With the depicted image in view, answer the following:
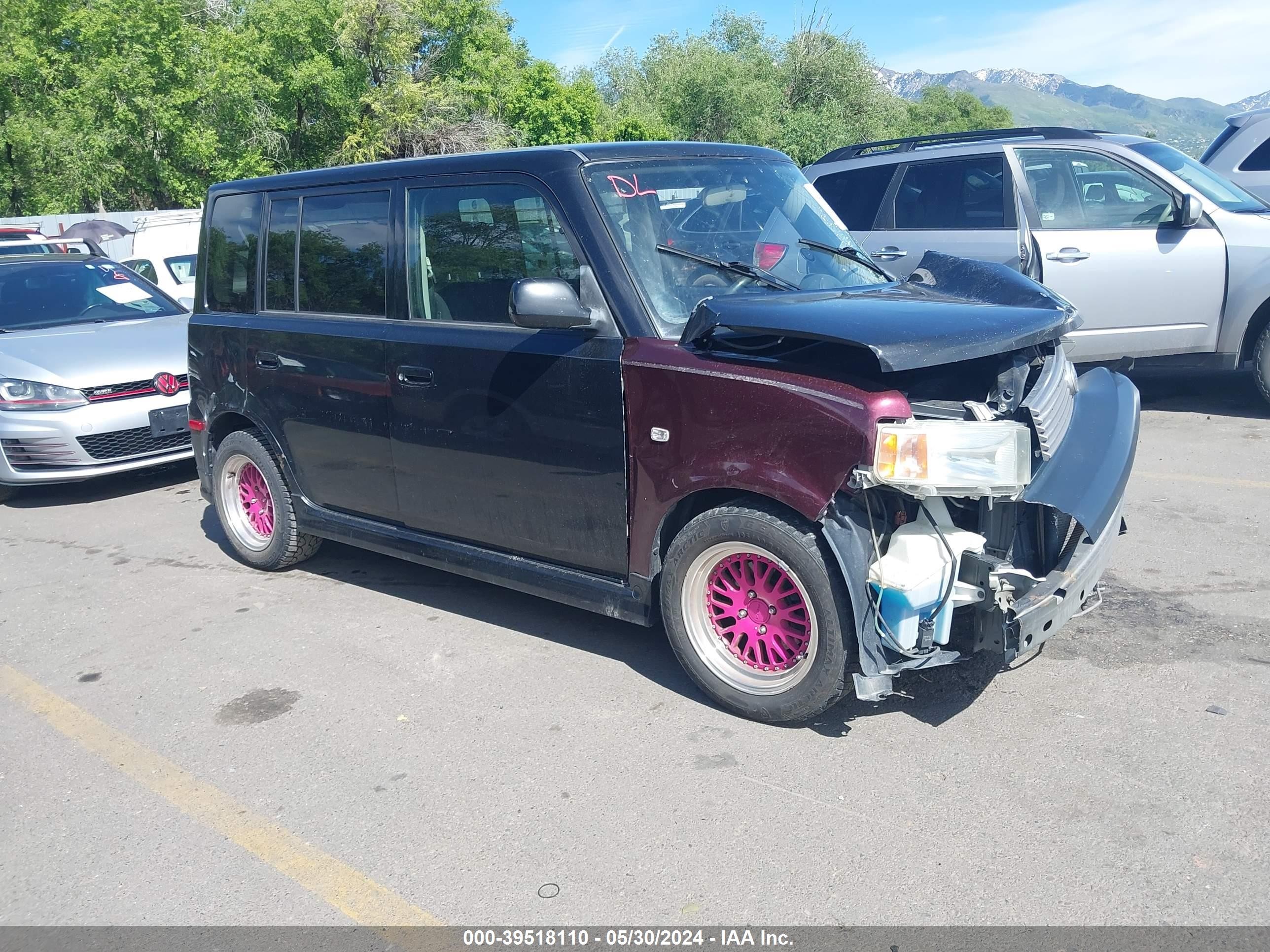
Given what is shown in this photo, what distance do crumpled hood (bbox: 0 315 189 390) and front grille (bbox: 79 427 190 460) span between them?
1.21 feet

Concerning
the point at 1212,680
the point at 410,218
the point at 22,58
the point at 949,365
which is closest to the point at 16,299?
the point at 410,218

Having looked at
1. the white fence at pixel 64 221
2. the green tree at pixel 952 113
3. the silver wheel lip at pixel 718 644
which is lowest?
the silver wheel lip at pixel 718 644

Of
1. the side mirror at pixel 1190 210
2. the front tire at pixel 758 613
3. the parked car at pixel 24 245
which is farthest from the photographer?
the parked car at pixel 24 245

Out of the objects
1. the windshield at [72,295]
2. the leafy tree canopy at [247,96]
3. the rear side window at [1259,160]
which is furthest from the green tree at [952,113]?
the windshield at [72,295]

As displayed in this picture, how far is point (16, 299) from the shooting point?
28.5ft

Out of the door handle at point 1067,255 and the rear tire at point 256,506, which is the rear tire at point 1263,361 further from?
the rear tire at point 256,506

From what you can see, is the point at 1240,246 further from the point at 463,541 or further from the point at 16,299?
the point at 16,299

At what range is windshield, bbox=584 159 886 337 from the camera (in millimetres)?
4020

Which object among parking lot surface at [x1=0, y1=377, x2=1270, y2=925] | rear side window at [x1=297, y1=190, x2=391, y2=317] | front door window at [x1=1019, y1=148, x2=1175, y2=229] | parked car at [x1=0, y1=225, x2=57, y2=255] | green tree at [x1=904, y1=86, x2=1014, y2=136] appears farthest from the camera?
green tree at [x1=904, y1=86, x2=1014, y2=136]

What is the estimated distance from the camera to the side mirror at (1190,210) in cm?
743

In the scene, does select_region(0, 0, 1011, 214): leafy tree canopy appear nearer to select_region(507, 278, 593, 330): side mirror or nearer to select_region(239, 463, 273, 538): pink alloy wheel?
select_region(239, 463, 273, 538): pink alloy wheel

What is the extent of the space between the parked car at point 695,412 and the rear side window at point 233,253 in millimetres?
104

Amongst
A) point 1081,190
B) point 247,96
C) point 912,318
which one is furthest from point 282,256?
point 247,96

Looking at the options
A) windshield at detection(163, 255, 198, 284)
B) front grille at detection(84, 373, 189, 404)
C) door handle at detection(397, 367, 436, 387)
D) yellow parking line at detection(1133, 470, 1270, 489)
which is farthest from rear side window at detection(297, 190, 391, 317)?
windshield at detection(163, 255, 198, 284)
